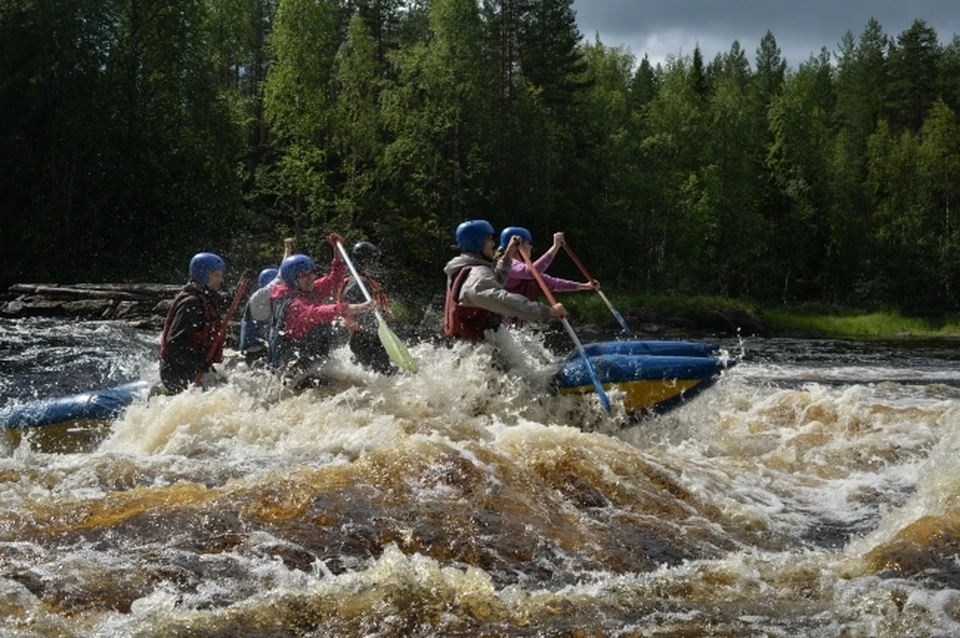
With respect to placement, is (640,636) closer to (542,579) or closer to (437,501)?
(542,579)

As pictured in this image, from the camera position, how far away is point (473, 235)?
8.98 meters

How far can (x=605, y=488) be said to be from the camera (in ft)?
21.5

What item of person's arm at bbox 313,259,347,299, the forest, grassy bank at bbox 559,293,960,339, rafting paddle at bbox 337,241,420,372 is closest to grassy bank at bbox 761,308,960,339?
grassy bank at bbox 559,293,960,339

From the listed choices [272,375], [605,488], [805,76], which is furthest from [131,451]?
[805,76]

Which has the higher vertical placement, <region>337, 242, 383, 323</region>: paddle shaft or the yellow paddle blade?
<region>337, 242, 383, 323</region>: paddle shaft

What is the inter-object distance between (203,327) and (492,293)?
2.69 m

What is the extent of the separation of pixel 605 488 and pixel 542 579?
1.58 meters

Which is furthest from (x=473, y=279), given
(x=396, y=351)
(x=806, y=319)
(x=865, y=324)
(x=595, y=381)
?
(x=865, y=324)

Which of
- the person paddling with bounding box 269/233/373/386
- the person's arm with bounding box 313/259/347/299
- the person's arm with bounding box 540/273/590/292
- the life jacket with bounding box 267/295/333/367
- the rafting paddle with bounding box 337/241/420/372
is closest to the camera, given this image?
the rafting paddle with bounding box 337/241/420/372

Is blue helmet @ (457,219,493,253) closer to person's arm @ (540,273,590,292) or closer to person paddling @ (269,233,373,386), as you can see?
person paddling @ (269,233,373,386)

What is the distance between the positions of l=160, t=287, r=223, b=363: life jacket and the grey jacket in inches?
88.4

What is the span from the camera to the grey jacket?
329 inches

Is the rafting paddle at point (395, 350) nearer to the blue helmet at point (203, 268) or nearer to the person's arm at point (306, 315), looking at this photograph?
the person's arm at point (306, 315)

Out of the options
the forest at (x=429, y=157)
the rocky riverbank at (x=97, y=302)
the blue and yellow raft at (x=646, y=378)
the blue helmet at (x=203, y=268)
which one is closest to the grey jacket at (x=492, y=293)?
the blue and yellow raft at (x=646, y=378)
